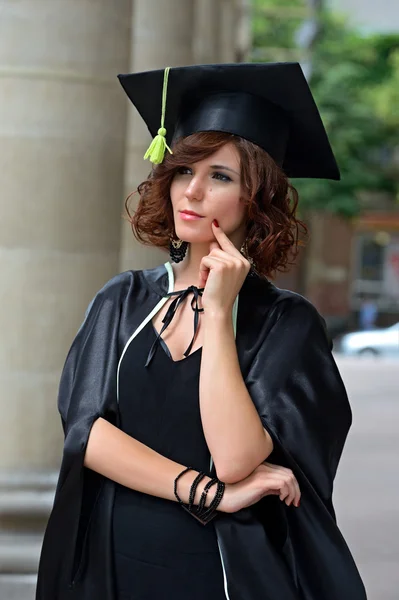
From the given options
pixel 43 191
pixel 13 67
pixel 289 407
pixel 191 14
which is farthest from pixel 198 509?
pixel 191 14

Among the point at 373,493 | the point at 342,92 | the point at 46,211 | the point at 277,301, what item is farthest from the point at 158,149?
the point at 342,92

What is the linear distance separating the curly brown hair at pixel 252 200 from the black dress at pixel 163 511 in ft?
1.01

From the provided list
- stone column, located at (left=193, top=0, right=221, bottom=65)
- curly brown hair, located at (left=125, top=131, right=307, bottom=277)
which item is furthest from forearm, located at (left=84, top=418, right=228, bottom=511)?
stone column, located at (left=193, top=0, right=221, bottom=65)

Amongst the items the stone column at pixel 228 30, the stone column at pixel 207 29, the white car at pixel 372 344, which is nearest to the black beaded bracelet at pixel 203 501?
the stone column at pixel 207 29

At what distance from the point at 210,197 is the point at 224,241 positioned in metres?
0.10

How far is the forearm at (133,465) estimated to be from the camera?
225 centimetres

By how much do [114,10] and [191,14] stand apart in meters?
4.74

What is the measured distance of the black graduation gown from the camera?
7.52 ft

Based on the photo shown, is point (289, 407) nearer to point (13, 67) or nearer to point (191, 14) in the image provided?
point (13, 67)

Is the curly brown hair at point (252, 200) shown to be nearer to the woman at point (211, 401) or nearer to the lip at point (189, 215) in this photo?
the woman at point (211, 401)

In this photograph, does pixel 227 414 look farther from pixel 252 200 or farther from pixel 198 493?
pixel 252 200

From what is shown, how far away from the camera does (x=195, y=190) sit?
7.61 ft

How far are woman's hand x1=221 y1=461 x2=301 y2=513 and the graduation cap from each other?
2.39 ft

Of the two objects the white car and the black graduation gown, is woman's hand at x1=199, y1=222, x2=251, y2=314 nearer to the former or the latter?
the black graduation gown
